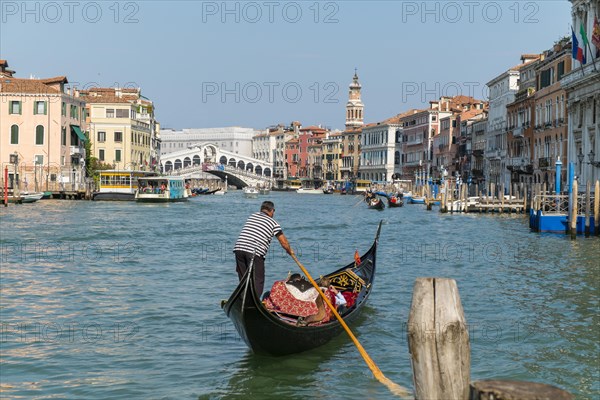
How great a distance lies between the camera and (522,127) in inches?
1465

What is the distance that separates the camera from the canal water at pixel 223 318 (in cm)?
625

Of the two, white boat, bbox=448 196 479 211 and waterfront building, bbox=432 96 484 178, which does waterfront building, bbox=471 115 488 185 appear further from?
white boat, bbox=448 196 479 211

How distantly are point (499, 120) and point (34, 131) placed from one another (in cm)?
2176

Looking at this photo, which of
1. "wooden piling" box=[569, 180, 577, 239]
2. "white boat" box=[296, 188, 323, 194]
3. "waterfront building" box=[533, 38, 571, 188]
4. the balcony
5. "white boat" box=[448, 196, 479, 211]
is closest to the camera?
"wooden piling" box=[569, 180, 577, 239]

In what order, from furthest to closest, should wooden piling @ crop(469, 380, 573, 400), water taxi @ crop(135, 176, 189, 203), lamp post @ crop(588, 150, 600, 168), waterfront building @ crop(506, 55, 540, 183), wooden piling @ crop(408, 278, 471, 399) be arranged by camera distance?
1. water taxi @ crop(135, 176, 189, 203)
2. waterfront building @ crop(506, 55, 540, 183)
3. lamp post @ crop(588, 150, 600, 168)
4. wooden piling @ crop(408, 278, 471, 399)
5. wooden piling @ crop(469, 380, 573, 400)

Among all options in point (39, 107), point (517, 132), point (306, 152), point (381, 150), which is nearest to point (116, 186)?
point (39, 107)

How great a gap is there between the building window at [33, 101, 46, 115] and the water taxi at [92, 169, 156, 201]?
139 inches

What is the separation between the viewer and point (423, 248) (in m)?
17.5

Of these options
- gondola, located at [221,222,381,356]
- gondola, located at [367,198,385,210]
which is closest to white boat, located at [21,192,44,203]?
gondola, located at [367,198,385,210]

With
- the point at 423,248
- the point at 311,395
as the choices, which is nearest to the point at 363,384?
the point at 311,395

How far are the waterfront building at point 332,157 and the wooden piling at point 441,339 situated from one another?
3198 inches

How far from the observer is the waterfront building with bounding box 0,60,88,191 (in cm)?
3756

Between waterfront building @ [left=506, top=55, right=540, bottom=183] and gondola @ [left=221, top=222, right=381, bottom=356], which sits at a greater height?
waterfront building @ [left=506, top=55, right=540, bottom=183]

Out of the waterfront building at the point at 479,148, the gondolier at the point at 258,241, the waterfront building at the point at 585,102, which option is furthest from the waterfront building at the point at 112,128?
the gondolier at the point at 258,241
